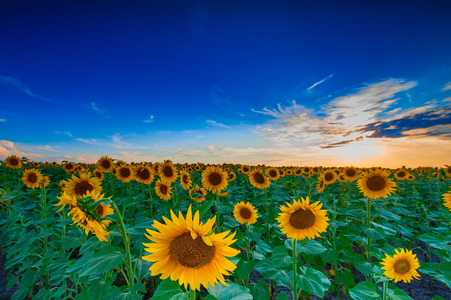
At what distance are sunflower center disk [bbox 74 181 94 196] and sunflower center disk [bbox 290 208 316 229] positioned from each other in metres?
3.61

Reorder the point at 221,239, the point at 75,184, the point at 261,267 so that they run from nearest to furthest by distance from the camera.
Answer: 1. the point at 221,239
2. the point at 261,267
3. the point at 75,184

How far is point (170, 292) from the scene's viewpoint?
1.77 meters

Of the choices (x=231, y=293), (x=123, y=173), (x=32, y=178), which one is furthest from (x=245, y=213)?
(x=32, y=178)

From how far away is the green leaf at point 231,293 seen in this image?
2.05 meters

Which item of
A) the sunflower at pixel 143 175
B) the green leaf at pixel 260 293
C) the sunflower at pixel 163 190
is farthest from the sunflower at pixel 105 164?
the green leaf at pixel 260 293

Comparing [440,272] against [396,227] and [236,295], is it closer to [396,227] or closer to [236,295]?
[396,227]

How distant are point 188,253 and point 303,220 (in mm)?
2132

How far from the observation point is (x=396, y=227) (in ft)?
20.1

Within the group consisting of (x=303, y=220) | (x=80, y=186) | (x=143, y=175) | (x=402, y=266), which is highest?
(x=143, y=175)

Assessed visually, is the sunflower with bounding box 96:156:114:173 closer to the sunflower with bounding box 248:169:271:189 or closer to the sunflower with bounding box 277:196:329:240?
the sunflower with bounding box 248:169:271:189

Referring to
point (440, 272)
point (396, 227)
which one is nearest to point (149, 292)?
point (440, 272)

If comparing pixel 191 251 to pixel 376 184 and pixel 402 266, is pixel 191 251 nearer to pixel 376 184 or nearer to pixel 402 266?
pixel 402 266

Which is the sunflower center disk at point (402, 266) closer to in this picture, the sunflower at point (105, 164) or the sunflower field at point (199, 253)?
the sunflower field at point (199, 253)

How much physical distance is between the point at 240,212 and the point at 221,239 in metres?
3.34
